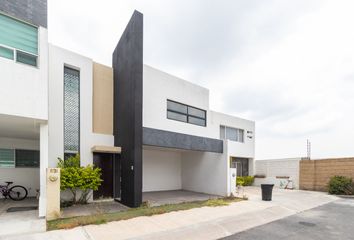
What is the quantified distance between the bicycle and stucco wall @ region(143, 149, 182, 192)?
6.36 metres

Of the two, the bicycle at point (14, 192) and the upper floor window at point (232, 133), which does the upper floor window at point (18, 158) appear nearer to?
the bicycle at point (14, 192)

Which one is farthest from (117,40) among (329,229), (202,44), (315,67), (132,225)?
(329,229)

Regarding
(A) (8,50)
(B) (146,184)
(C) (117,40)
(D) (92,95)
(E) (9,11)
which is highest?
(C) (117,40)

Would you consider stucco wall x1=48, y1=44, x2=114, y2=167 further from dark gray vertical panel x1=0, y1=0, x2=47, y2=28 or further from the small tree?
dark gray vertical panel x1=0, y1=0, x2=47, y2=28

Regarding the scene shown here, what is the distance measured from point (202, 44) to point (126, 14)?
399cm

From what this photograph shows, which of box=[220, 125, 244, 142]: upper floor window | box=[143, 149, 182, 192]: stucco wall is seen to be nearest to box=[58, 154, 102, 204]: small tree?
box=[143, 149, 182, 192]: stucco wall

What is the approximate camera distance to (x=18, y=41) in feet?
24.0

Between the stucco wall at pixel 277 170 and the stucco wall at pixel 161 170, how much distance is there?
8447 millimetres

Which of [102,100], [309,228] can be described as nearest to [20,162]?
[102,100]

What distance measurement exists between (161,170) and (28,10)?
11.1 m

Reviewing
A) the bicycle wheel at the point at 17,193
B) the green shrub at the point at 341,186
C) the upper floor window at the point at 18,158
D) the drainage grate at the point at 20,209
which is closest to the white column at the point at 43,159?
the drainage grate at the point at 20,209

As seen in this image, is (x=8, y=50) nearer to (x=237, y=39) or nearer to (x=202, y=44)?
(x=202, y=44)

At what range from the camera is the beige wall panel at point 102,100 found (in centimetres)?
1119

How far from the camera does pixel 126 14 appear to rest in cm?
1107
